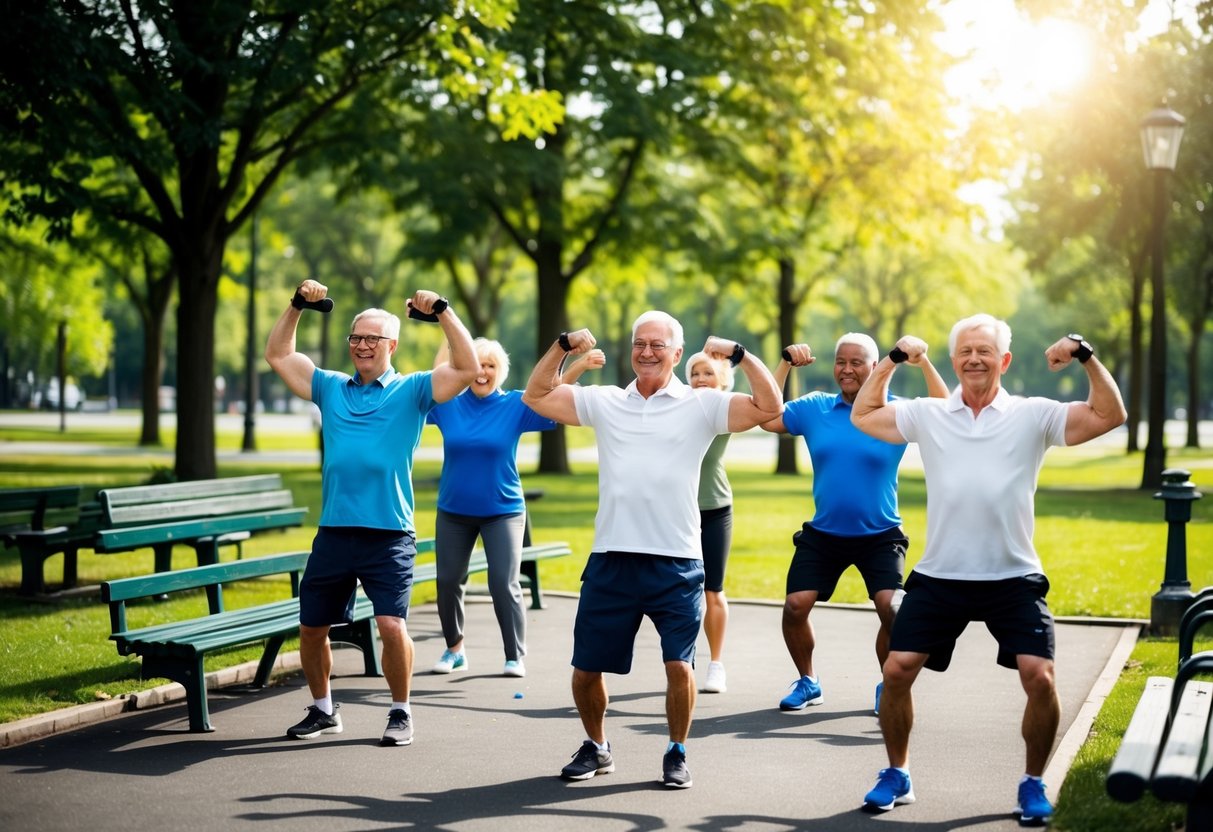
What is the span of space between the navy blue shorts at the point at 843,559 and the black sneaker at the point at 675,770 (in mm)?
1608

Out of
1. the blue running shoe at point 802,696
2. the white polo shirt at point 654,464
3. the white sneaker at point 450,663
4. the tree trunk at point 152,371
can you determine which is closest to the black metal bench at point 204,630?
the white sneaker at point 450,663

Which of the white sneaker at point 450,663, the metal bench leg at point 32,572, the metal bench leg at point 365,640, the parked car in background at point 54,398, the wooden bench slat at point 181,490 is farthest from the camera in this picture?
the parked car in background at point 54,398

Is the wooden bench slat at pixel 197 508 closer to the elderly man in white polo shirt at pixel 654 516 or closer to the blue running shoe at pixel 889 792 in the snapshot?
the elderly man in white polo shirt at pixel 654 516

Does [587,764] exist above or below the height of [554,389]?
below

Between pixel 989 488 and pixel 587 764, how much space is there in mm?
2085

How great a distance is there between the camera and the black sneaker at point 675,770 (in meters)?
6.00

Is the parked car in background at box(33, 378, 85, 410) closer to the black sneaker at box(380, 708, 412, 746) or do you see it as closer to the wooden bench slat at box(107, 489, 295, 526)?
the wooden bench slat at box(107, 489, 295, 526)

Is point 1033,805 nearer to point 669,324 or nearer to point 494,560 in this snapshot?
point 669,324

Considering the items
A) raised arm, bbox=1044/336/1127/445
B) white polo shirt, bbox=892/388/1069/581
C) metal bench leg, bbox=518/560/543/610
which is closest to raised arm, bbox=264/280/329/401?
white polo shirt, bbox=892/388/1069/581

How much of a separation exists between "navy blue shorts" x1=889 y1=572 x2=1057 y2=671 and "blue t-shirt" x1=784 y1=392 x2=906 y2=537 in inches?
67.4

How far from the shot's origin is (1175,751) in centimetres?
468

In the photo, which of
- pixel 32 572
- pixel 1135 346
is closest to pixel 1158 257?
pixel 32 572

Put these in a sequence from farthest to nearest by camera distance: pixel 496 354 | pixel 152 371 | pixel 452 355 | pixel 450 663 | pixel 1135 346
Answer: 1. pixel 152 371
2. pixel 1135 346
3. pixel 450 663
4. pixel 496 354
5. pixel 452 355

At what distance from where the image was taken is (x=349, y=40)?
16.6 metres
